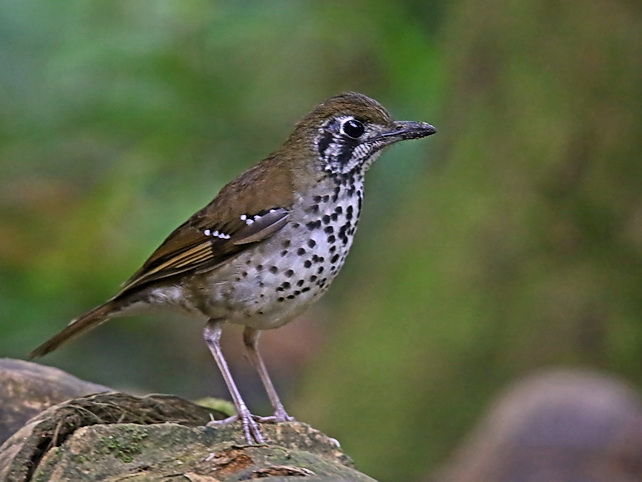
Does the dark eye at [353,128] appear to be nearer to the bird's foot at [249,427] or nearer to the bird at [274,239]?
the bird at [274,239]

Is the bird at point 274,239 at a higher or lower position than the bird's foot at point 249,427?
higher

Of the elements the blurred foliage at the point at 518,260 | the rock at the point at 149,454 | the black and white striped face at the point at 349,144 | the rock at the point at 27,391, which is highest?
the blurred foliage at the point at 518,260

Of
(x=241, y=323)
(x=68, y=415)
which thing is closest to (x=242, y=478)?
(x=68, y=415)

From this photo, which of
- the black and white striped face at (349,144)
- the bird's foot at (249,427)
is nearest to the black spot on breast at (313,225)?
the black and white striped face at (349,144)

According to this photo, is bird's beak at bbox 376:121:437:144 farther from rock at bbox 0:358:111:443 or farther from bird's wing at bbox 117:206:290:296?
rock at bbox 0:358:111:443

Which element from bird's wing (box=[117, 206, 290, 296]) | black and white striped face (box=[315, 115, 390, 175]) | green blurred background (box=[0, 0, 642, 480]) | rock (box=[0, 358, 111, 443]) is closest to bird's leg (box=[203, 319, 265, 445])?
bird's wing (box=[117, 206, 290, 296])

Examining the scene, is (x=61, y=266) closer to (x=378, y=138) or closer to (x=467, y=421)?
(x=467, y=421)
